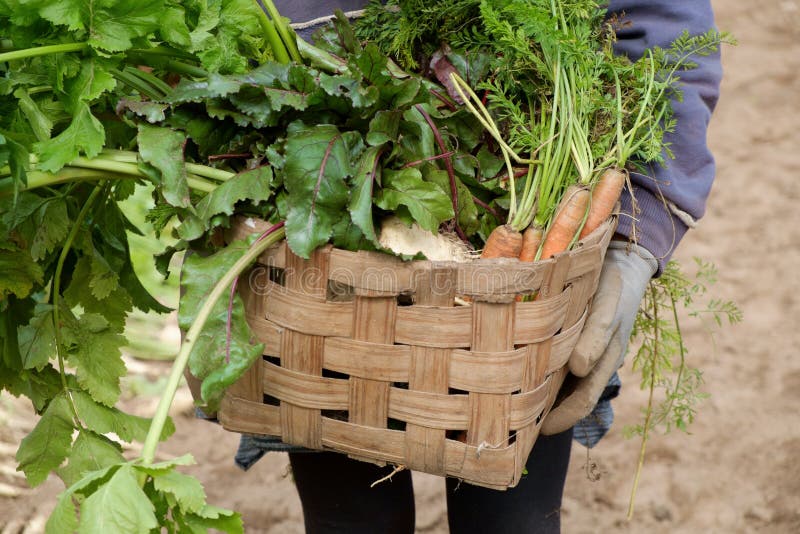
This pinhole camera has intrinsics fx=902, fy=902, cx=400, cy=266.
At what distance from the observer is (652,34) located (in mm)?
1295

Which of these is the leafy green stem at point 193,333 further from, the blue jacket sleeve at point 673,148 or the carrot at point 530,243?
the blue jacket sleeve at point 673,148

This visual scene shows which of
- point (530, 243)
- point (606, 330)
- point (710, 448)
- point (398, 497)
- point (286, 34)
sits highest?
point (286, 34)

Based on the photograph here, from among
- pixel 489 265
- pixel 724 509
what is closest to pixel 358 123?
pixel 489 265

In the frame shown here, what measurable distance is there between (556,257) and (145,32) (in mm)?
524

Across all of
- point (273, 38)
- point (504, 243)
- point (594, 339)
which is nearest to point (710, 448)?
point (594, 339)

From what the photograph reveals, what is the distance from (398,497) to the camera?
4.98 feet

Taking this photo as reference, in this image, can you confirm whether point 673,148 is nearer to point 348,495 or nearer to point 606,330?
point 606,330

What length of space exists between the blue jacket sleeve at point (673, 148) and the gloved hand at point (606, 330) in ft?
0.16

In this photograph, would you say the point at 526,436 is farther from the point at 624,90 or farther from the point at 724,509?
the point at 724,509

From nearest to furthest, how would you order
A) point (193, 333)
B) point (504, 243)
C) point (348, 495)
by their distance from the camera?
point (193, 333) → point (504, 243) → point (348, 495)

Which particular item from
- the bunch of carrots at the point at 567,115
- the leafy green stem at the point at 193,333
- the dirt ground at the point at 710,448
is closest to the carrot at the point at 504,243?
the bunch of carrots at the point at 567,115

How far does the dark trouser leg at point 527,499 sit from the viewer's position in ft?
4.80

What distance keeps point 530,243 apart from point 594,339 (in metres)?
0.15

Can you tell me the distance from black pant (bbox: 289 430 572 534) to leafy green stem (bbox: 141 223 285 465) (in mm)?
514
